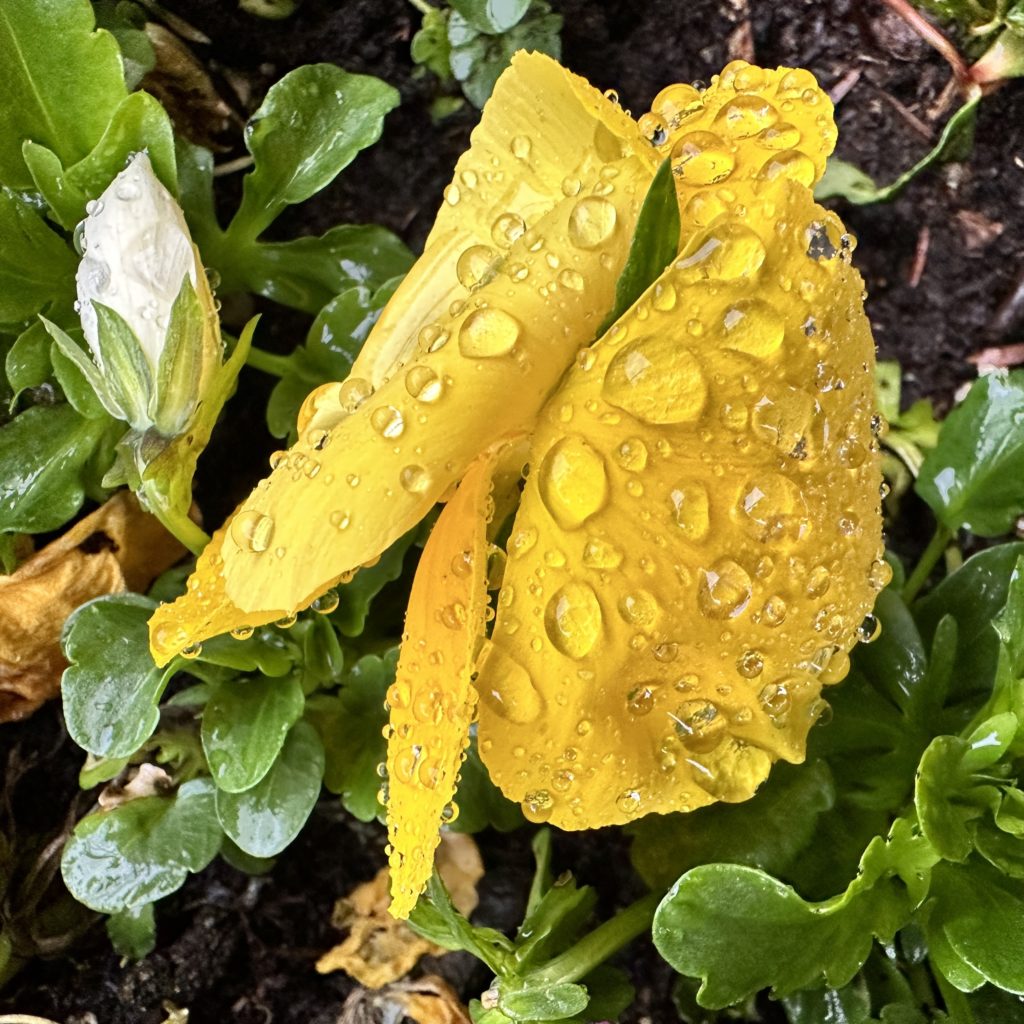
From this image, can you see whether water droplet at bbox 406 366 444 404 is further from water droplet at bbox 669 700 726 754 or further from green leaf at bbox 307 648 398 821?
green leaf at bbox 307 648 398 821

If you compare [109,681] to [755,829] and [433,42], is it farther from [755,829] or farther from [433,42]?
[433,42]

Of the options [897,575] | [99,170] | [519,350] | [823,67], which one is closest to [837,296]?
[519,350]

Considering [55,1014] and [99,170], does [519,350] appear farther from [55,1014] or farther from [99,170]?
[55,1014]

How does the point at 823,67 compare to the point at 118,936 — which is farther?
the point at 823,67

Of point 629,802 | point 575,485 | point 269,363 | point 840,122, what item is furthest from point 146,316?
point 840,122

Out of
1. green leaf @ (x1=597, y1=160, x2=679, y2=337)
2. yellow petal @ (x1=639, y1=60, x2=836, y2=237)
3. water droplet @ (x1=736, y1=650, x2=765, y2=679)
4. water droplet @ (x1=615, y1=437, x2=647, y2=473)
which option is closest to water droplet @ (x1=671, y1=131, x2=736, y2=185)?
yellow petal @ (x1=639, y1=60, x2=836, y2=237)

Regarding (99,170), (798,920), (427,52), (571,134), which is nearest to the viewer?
(571,134)

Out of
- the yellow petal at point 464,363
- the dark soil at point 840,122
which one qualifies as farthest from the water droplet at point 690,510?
the dark soil at point 840,122
